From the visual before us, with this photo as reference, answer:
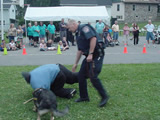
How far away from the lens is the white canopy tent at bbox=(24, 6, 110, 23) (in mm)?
20664

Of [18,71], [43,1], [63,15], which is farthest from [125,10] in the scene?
[18,71]

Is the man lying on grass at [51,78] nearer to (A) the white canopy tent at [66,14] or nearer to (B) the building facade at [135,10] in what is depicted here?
(A) the white canopy tent at [66,14]

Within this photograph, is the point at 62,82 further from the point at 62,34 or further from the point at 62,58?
the point at 62,34

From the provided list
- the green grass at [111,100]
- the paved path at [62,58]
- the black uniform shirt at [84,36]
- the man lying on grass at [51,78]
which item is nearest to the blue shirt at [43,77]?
the man lying on grass at [51,78]

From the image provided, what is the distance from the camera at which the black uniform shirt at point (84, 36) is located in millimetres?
4926

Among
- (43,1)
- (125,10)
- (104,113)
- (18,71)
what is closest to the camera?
(104,113)

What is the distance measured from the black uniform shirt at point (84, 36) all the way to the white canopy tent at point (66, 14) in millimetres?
15775

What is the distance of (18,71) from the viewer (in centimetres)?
895

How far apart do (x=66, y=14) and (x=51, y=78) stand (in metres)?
16.2

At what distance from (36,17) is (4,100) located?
50.8 feet

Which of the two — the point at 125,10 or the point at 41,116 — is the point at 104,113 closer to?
the point at 41,116

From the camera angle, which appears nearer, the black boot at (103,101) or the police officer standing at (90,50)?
the police officer standing at (90,50)

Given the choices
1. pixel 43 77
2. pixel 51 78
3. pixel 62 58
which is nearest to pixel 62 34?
pixel 62 58

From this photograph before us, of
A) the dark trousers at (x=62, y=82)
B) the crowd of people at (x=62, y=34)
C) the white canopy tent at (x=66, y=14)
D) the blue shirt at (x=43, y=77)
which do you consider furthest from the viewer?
the white canopy tent at (x=66, y=14)
